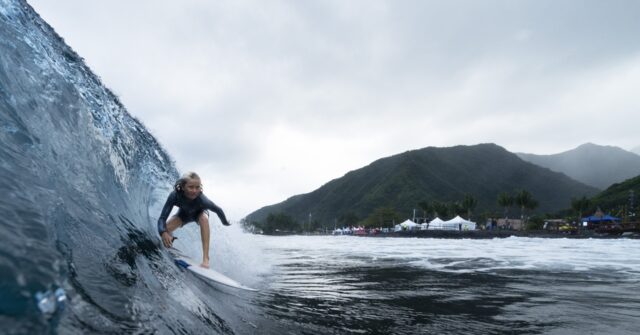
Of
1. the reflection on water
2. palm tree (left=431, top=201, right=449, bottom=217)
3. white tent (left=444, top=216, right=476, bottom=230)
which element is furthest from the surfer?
palm tree (left=431, top=201, right=449, bottom=217)

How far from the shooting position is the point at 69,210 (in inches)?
135

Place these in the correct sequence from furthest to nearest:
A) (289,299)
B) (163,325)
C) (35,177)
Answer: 1. (289,299)
2. (35,177)
3. (163,325)

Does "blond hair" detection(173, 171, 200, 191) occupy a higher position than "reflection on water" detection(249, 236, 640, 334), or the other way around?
"blond hair" detection(173, 171, 200, 191)

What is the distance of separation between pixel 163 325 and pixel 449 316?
11.6 ft

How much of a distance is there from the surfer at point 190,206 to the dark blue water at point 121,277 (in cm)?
49

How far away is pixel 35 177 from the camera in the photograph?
314cm

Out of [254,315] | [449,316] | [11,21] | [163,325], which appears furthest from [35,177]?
[449,316]

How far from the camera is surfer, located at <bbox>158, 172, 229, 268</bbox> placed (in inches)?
227

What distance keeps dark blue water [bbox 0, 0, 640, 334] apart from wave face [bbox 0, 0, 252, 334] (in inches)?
0.6

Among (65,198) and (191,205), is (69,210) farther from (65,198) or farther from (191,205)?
(191,205)

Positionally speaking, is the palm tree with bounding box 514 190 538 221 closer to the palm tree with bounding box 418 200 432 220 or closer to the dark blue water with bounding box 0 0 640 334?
the palm tree with bounding box 418 200 432 220

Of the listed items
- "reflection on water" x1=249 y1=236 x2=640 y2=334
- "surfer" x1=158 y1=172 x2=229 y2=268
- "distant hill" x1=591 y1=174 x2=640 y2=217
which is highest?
"distant hill" x1=591 y1=174 x2=640 y2=217

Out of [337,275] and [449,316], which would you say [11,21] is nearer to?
[449,316]

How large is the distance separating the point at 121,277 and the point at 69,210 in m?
0.81
